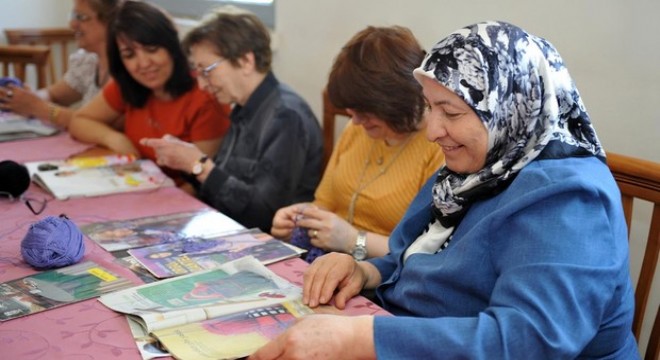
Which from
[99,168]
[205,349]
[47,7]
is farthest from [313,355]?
[47,7]

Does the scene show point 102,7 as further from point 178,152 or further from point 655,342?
point 655,342

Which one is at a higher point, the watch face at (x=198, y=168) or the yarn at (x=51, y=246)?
the yarn at (x=51, y=246)

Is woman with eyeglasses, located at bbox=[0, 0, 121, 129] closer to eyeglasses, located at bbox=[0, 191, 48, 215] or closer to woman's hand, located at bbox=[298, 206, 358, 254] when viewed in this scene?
eyeglasses, located at bbox=[0, 191, 48, 215]

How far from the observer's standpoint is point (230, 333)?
116 cm

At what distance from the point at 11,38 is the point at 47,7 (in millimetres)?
616

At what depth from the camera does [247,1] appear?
3346 millimetres

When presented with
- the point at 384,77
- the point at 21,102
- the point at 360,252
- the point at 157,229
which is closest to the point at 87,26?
the point at 21,102

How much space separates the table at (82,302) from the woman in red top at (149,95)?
1.17 ft

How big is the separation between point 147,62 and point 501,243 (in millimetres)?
1648

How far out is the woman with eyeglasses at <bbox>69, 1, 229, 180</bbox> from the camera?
2.43 meters

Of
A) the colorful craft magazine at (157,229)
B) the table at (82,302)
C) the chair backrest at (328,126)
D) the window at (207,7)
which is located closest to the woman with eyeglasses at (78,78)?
the table at (82,302)

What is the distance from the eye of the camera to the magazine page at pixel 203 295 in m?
1.21

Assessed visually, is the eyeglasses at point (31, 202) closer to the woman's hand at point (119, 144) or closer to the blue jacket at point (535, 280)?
the woman's hand at point (119, 144)

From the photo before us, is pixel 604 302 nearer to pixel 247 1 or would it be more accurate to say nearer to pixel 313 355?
pixel 313 355
